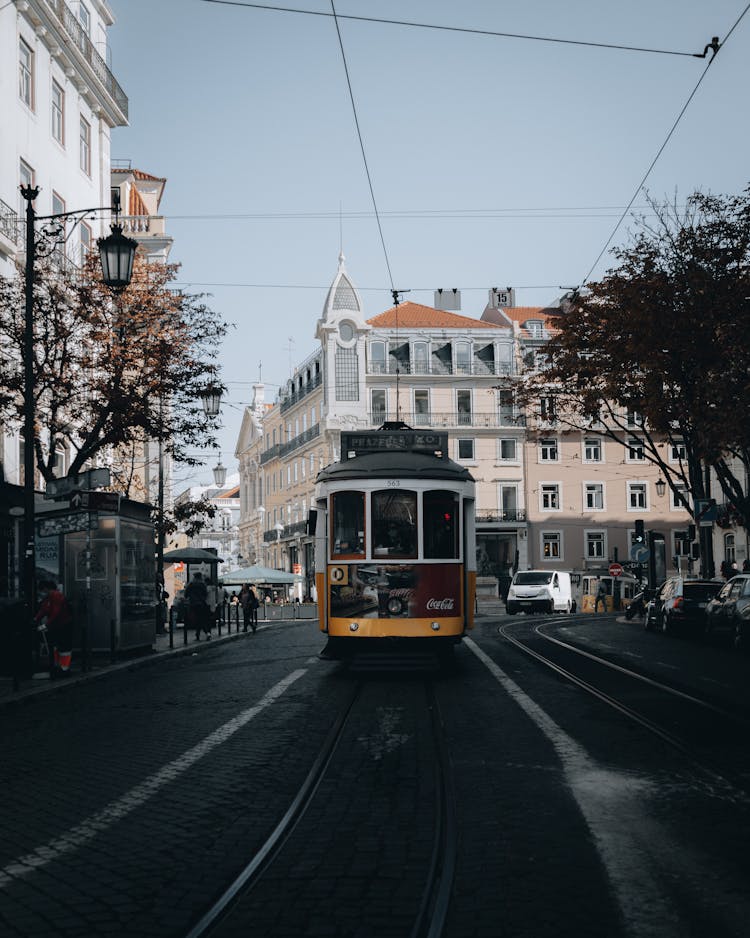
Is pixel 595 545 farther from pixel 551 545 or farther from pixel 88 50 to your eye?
pixel 88 50

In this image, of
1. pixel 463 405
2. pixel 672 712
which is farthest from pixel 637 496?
pixel 672 712

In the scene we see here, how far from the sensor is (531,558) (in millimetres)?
74062

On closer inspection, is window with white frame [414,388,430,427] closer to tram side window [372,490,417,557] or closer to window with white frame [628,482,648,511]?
window with white frame [628,482,648,511]

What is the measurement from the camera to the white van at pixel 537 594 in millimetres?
49969

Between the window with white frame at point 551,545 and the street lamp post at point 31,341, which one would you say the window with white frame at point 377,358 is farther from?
the street lamp post at point 31,341

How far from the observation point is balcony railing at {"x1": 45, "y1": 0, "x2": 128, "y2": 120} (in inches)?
1364

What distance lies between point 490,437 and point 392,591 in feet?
196

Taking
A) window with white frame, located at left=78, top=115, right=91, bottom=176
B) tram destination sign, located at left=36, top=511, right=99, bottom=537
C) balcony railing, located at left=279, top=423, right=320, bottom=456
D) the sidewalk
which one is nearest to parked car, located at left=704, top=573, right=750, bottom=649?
the sidewalk

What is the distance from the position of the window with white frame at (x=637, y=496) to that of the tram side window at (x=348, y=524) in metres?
59.9

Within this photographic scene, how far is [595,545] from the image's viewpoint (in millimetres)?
74688

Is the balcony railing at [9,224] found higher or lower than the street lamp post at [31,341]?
higher

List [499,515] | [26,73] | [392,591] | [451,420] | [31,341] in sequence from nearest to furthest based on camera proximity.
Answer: [392,591] < [31,341] < [26,73] < [499,515] < [451,420]

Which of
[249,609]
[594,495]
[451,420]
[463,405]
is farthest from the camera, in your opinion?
[463,405]

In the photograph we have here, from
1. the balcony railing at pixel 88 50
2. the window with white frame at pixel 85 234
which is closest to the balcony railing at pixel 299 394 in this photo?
the balcony railing at pixel 88 50
